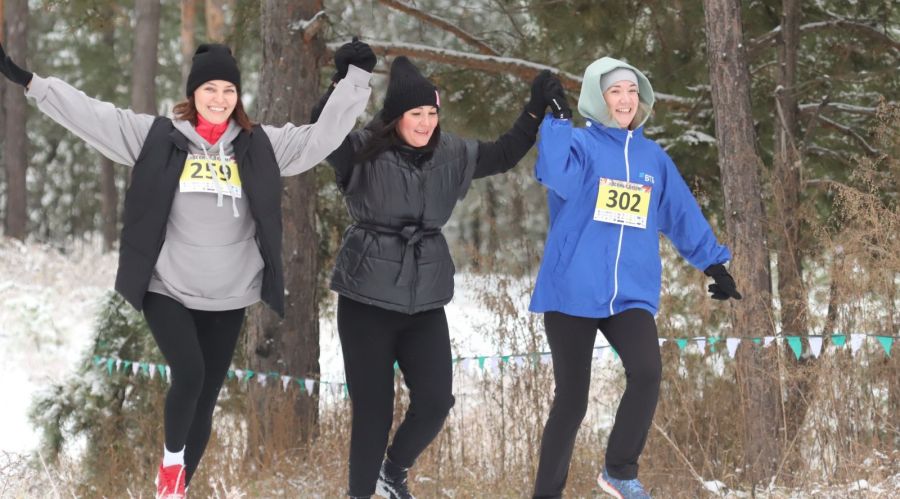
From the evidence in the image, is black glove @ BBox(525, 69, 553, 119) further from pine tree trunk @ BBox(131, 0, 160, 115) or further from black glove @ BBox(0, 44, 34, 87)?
pine tree trunk @ BBox(131, 0, 160, 115)

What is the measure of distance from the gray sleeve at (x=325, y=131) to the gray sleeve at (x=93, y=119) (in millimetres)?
506

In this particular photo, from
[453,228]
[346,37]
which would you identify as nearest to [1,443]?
[346,37]

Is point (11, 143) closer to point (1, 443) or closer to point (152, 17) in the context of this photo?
point (152, 17)

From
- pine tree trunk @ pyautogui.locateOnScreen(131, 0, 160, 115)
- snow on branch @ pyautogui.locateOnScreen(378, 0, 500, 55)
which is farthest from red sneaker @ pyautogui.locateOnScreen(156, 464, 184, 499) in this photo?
pine tree trunk @ pyautogui.locateOnScreen(131, 0, 160, 115)

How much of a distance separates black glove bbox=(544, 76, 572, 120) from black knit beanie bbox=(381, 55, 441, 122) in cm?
43

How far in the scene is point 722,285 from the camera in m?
4.04

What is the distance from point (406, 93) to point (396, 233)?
55 cm

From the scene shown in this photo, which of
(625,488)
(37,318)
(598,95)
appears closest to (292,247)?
(598,95)

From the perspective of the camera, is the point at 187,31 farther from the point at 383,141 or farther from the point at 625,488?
the point at 625,488

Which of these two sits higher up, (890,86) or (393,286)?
(890,86)

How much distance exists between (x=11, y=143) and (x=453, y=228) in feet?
42.1

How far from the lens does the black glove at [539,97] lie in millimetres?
4016

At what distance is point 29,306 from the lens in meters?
12.5

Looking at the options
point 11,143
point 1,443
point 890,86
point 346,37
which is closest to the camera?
point 890,86
